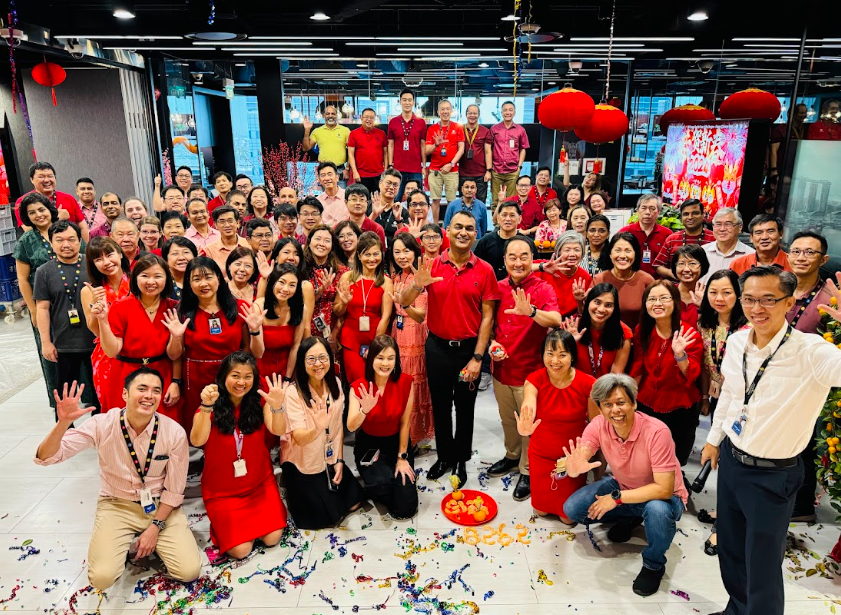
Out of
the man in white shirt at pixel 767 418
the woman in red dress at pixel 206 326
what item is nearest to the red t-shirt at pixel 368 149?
the woman in red dress at pixel 206 326

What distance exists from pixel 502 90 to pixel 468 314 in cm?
918

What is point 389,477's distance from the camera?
3639 millimetres

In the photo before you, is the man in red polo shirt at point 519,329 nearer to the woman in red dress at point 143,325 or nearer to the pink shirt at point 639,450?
the pink shirt at point 639,450

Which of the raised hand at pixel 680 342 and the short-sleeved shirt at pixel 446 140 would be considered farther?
the short-sleeved shirt at pixel 446 140

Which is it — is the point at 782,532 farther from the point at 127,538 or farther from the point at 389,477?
the point at 127,538

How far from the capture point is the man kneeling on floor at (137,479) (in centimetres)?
290

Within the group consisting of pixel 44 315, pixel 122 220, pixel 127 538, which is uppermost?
pixel 122 220

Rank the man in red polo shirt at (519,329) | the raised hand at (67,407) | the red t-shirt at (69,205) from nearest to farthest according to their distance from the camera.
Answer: the raised hand at (67,407) < the man in red polo shirt at (519,329) < the red t-shirt at (69,205)

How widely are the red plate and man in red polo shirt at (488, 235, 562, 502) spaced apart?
0.20m

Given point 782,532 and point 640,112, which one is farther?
point 640,112

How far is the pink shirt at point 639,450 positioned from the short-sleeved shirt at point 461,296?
3.32ft

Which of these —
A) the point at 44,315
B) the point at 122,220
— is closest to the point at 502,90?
the point at 122,220

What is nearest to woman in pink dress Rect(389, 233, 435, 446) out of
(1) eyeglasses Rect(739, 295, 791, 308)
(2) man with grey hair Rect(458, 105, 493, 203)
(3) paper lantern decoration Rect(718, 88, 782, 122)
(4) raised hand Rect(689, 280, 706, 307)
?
(4) raised hand Rect(689, 280, 706, 307)

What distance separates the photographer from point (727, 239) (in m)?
4.39
